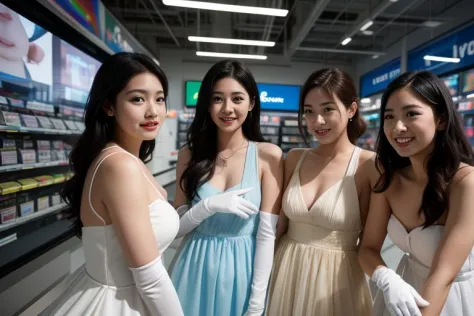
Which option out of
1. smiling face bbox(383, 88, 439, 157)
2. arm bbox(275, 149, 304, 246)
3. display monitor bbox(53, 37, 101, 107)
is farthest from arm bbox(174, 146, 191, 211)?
display monitor bbox(53, 37, 101, 107)

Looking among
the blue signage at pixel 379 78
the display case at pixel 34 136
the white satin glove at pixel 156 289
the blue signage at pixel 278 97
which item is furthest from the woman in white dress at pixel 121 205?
the blue signage at pixel 278 97

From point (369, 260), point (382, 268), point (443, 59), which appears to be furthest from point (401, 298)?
point (443, 59)

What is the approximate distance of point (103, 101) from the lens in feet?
4.02

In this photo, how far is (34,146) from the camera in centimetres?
298

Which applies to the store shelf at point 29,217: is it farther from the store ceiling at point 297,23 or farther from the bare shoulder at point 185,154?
the store ceiling at point 297,23

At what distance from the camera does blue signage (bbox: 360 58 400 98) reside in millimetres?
8391

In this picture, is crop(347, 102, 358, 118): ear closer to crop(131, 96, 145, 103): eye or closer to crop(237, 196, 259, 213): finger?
crop(237, 196, 259, 213): finger

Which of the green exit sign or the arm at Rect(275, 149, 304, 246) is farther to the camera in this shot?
the green exit sign

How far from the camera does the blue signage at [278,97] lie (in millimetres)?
9977

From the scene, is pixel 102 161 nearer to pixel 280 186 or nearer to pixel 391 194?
pixel 280 186

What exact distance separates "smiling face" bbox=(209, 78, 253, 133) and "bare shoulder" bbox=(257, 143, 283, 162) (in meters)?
0.20

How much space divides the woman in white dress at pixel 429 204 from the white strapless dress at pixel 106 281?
94 centimetres

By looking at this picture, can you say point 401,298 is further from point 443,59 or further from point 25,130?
point 443,59

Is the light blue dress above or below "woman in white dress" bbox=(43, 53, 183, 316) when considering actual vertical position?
below
